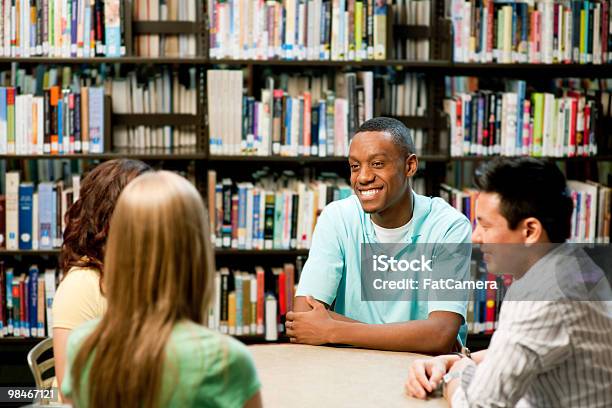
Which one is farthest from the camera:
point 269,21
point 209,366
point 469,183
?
point 469,183

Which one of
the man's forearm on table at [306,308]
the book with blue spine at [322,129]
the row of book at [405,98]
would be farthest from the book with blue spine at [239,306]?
the man's forearm on table at [306,308]

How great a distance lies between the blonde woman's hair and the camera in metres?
1.49

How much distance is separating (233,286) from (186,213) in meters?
2.83

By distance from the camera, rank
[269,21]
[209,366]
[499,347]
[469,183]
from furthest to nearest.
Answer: [469,183] → [269,21] → [499,347] → [209,366]

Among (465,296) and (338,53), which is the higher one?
(338,53)

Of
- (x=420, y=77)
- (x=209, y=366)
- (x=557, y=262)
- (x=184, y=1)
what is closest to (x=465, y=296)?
(x=557, y=262)

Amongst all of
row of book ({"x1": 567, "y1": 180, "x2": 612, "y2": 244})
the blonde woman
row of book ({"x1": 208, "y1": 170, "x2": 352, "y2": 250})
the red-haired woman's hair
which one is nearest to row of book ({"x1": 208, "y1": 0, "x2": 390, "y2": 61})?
row of book ({"x1": 208, "y1": 170, "x2": 352, "y2": 250})

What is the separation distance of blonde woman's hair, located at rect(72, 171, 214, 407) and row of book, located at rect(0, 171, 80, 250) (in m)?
2.74

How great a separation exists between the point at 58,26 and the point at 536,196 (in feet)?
9.25

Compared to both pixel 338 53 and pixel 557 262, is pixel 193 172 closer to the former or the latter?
pixel 338 53

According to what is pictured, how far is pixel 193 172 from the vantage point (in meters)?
4.27

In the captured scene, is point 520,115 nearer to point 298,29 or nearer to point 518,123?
point 518,123

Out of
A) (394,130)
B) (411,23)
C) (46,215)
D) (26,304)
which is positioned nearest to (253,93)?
(411,23)

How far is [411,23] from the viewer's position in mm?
4305
